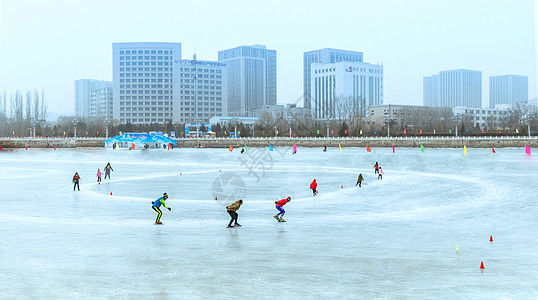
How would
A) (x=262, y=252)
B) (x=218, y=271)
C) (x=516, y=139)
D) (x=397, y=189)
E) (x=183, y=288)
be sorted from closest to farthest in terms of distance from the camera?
(x=183, y=288) < (x=218, y=271) < (x=262, y=252) < (x=397, y=189) < (x=516, y=139)

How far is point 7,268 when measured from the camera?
11680mm

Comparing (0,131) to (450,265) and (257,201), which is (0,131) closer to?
(257,201)

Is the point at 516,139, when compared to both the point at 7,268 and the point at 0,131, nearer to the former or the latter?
the point at 7,268

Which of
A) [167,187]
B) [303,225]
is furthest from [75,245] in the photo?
[167,187]

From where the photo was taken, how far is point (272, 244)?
14477 millimetres

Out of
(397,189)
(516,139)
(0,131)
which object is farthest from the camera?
(0,131)

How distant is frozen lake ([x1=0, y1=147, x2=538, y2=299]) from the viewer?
1030cm

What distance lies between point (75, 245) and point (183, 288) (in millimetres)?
5506

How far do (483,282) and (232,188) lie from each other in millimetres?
20289

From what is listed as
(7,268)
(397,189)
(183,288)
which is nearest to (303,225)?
(183,288)

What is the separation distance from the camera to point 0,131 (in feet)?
518

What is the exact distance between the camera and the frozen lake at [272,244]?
10.3 meters

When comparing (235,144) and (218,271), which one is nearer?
(218,271)

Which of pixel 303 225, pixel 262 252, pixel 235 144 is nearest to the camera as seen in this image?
pixel 262 252
